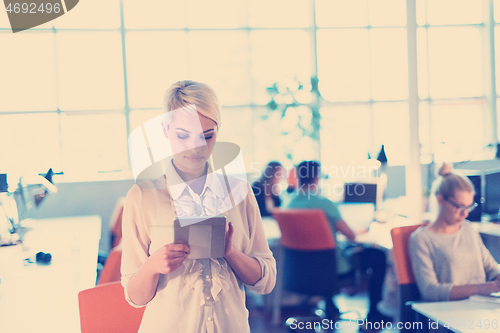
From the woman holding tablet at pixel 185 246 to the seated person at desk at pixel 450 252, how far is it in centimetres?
116

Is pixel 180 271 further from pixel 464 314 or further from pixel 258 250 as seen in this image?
pixel 464 314

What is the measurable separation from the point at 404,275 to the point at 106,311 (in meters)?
1.43

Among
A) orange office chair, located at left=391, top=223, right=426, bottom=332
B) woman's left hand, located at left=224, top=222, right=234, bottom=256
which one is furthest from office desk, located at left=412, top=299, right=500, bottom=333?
woman's left hand, located at left=224, top=222, right=234, bottom=256

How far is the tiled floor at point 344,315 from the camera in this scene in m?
3.52

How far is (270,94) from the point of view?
20.1 feet

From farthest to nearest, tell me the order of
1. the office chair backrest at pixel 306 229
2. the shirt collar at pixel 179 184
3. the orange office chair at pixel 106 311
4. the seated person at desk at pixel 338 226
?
1. the seated person at desk at pixel 338 226
2. the office chair backrest at pixel 306 229
3. the orange office chair at pixel 106 311
4. the shirt collar at pixel 179 184

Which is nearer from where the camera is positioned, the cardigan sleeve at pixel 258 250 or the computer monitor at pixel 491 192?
the cardigan sleeve at pixel 258 250

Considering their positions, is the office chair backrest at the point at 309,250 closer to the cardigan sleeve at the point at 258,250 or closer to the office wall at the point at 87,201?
the cardigan sleeve at the point at 258,250

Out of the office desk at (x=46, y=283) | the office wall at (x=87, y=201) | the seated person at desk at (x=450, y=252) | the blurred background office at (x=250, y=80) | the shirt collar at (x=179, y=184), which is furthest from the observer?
the blurred background office at (x=250, y=80)

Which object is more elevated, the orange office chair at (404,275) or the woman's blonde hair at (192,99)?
the woman's blonde hair at (192,99)

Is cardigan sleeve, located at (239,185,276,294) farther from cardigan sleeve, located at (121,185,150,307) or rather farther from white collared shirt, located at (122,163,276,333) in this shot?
cardigan sleeve, located at (121,185,150,307)

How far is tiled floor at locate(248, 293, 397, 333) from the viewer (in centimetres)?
352

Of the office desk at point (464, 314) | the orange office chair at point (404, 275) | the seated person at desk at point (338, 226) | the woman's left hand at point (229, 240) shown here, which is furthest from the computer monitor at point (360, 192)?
the woman's left hand at point (229, 240)

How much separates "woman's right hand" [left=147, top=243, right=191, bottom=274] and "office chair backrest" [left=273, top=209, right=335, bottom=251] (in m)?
2.07
